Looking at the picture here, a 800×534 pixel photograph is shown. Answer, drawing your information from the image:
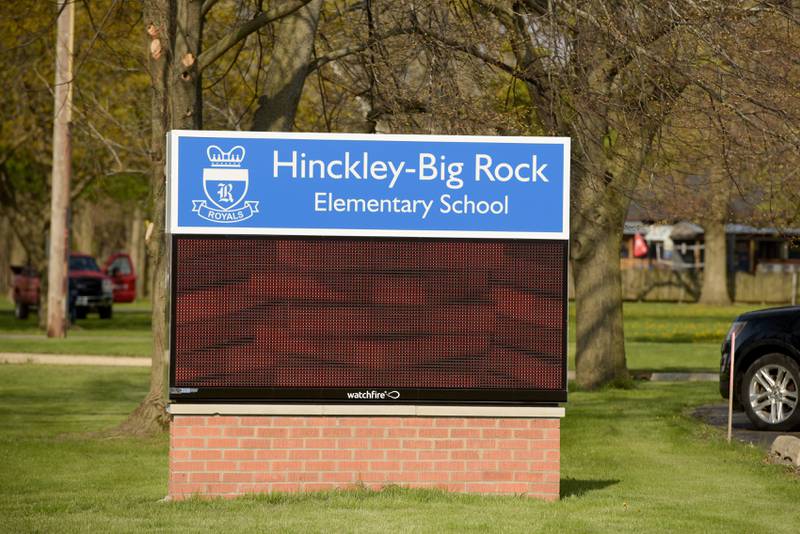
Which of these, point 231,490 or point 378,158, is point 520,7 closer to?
point 378,158

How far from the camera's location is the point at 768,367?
1496 centimetres

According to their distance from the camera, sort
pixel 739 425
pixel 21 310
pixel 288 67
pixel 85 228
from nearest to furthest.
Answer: pixel 288 67 < pixel 739 425 < pixel 21 310 < pixel 85 228

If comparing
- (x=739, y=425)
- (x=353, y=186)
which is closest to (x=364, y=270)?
(x=353, y=186)

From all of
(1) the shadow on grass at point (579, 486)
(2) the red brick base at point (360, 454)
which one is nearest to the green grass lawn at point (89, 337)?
(1) the shadow on grass at point (579, 486)

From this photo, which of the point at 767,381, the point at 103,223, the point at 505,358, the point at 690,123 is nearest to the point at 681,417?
the point at 767,381

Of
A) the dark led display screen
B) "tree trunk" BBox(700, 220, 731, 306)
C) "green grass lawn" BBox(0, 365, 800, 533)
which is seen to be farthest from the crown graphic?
"tree trunk" BBox(700, 220, 731, 306)

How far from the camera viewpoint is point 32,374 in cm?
2334

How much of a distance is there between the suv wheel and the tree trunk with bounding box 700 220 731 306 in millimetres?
40507

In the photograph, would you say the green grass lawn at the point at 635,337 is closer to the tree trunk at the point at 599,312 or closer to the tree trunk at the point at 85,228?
the tree trunk at the point at 599,312

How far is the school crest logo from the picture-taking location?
31.4ft

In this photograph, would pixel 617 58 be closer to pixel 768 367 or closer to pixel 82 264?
pixel 768 367

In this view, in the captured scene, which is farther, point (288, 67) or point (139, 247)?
point (139, 247)

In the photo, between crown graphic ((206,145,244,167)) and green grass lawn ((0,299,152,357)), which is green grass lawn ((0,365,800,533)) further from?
green grass lawn ((0,299,152,357))

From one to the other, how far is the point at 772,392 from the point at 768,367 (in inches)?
10.0
